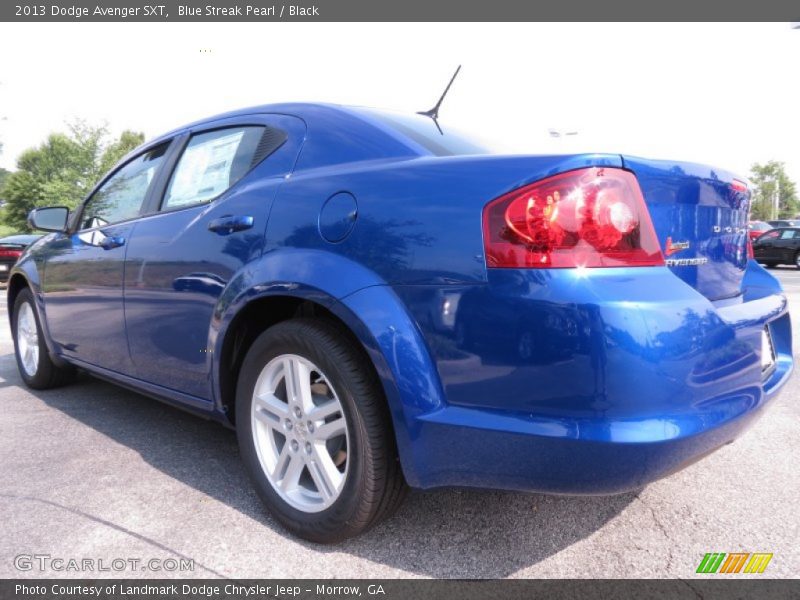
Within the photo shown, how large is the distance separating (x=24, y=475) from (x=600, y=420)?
2509 mm

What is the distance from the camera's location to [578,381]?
5.36 ft

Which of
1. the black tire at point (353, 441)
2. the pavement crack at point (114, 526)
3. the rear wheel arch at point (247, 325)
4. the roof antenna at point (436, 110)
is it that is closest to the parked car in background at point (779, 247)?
the roof antenna at point (436, 110)

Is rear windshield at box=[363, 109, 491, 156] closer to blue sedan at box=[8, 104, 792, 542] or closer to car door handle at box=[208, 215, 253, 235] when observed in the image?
blue sedan at box=[8, 104, 792, 542]

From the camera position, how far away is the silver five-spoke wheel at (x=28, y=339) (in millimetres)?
4256

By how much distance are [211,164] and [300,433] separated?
1.37 metres

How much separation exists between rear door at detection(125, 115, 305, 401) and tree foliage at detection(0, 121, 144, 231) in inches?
1340

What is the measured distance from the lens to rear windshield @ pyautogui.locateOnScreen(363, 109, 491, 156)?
2328mm

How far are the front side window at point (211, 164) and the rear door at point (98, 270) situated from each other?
0.80 feet

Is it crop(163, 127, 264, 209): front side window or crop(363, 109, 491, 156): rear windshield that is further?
crop(163, 127, 264, 209): front side window

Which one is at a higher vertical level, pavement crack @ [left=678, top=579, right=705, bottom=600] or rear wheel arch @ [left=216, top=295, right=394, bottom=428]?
rear wheel arch @ [left=216, top=295, right=394, bottom=428]

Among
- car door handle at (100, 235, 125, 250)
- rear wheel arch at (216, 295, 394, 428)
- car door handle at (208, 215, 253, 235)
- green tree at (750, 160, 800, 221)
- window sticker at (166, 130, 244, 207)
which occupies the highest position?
window sticker at (166, 130, 244, 207)

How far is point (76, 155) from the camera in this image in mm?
38438
